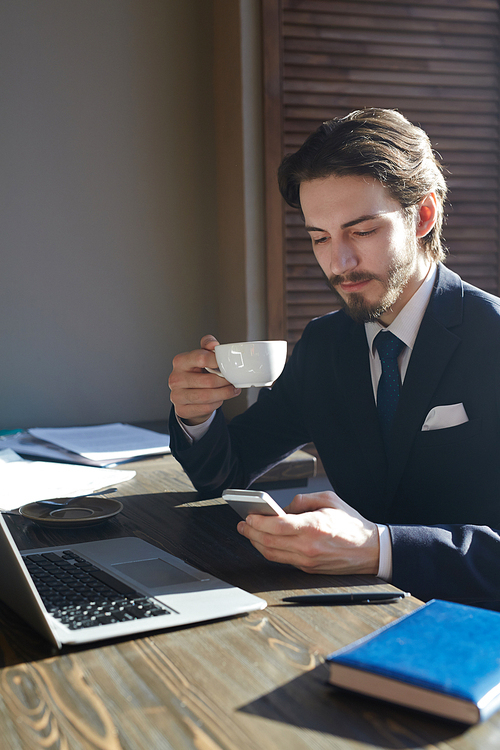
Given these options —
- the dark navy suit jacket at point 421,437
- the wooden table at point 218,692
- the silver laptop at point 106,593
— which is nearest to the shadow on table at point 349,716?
the wooden table at point 218,692

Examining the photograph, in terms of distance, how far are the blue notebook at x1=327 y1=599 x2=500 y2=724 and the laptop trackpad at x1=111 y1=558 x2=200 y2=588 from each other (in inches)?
11.5

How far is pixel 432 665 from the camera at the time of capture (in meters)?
0.53

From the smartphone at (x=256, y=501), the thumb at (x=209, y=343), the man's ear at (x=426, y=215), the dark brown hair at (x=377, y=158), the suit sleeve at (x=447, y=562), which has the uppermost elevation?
the dark brown hair at (x=377, y=158)

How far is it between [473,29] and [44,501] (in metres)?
2.00

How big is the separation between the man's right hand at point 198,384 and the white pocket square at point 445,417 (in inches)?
14.2

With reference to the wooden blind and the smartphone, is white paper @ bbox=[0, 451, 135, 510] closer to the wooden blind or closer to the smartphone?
the smartphone

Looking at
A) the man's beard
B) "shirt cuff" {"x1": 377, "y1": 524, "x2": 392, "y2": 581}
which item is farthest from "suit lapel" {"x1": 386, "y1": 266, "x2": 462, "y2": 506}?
"shirt cuff" {"x1": 377, "y1": 524, "x2": 392, "y2": 581}

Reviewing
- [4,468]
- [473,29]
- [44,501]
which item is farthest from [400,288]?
[473,29]

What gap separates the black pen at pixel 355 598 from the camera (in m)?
0.75

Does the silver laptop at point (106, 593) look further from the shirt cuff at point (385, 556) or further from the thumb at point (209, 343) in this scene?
the thumb at point (209, 343)

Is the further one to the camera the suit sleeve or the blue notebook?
the suit sleeve

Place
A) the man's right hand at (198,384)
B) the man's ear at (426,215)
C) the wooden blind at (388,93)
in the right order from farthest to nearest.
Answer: the wooden blind at (388,93)
the man's ear at (426,215)
the man's right hand at (198,384)

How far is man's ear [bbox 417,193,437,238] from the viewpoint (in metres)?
1.45

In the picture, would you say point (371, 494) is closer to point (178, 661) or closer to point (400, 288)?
point (400, 288)
